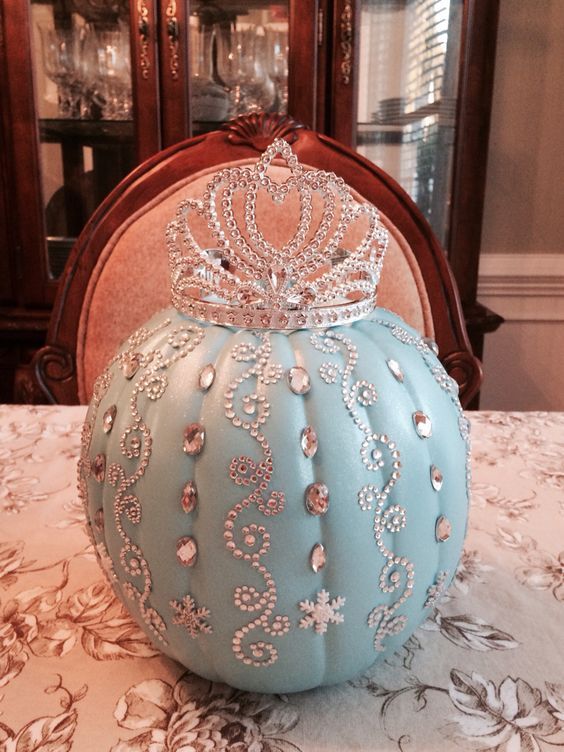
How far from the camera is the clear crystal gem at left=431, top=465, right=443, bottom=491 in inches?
15.4

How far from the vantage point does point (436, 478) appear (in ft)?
1.28

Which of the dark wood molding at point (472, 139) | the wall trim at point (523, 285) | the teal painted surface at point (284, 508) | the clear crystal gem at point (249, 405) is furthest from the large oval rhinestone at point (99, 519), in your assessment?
the wall trim at point (523, 285)

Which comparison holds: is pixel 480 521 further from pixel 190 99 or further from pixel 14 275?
pixel 14 275

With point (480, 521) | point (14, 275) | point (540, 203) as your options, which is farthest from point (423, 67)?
point (480, 521)

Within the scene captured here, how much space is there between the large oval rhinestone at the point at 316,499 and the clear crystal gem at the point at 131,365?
128mm

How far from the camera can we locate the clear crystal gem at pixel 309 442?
1.19 ft

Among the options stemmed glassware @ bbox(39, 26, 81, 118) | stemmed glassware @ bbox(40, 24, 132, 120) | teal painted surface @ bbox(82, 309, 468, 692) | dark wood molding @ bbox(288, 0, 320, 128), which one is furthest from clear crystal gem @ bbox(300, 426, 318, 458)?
stemmed glassware @ bbox(39, 26, 81, 118)

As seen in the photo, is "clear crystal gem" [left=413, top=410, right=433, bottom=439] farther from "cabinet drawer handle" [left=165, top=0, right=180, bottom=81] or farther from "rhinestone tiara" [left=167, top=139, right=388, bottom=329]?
"cabinet drawer handle" [left=165, top=0, right=180, bottom=81]

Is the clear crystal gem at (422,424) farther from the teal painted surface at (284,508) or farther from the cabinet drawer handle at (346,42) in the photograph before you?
the cabinet drawer handle at (346,42)

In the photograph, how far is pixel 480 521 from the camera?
2.05ft

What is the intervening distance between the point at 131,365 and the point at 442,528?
0.65 feet

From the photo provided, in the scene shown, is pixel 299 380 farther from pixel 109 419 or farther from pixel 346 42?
pixel 346 42

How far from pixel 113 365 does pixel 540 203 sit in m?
1.64

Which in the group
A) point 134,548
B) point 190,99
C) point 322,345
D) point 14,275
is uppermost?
point 190,99
